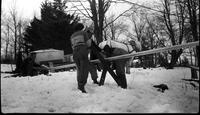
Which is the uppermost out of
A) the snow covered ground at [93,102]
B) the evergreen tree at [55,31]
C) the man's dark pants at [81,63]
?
the evergreen tree at [55,31]

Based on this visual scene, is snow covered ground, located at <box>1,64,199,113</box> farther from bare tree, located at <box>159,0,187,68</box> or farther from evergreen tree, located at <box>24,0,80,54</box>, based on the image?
evergreen tree, located at <box>24,0,80,54</box>

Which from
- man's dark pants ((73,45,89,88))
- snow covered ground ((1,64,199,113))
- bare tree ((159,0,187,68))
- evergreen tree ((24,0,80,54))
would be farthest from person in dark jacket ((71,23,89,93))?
evergreen tree ((24,0,80,54))

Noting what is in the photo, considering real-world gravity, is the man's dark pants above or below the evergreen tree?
below

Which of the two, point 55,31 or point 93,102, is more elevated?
point 55,31

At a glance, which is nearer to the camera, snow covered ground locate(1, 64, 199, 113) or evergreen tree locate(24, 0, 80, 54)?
snow covered ground locate(1, 64, 199, 113)

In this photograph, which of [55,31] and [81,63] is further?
[55,31]

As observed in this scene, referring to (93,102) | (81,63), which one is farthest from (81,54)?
(93,102)

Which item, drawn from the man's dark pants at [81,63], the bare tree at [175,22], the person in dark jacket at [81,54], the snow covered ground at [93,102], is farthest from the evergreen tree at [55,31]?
the snow covered ground at [93,102]

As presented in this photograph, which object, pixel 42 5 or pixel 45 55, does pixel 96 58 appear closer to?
pixel 45 55

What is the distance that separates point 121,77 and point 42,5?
32.9 metres

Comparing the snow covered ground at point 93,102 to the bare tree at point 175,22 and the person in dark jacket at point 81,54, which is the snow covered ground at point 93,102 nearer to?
the person in dark jacket at point 81,54

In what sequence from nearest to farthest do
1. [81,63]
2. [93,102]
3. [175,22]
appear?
1. [93,102]
2. [81,63]
3. [175,22]

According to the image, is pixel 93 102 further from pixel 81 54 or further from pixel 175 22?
pixel 175 22

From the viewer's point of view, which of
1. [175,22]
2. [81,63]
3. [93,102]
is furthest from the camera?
[175,22]
